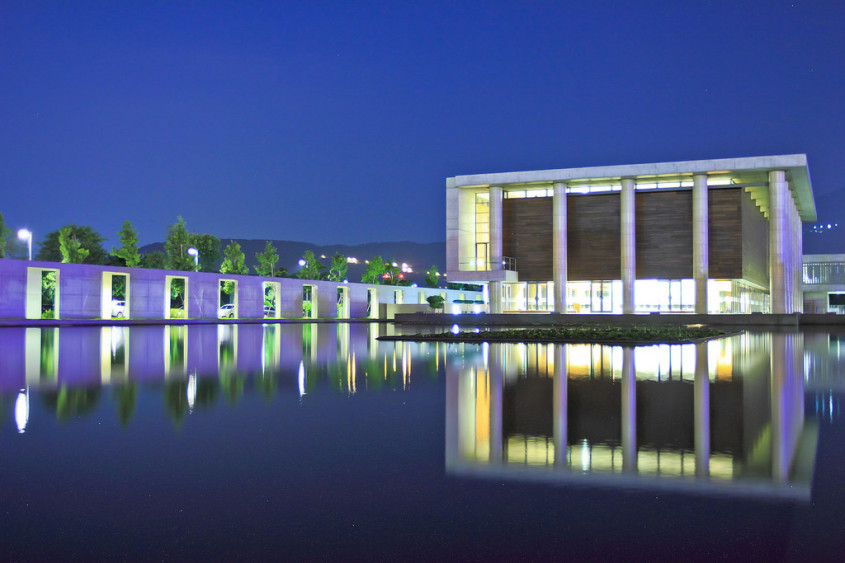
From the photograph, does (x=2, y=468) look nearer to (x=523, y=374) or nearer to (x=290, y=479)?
(x=290, y=479)

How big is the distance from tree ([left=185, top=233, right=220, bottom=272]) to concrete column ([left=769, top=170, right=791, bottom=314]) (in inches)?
2387

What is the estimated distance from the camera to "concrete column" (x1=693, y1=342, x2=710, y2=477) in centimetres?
619

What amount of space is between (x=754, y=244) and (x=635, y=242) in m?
11.6

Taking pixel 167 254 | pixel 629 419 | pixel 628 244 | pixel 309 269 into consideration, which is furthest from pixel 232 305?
pixel 629 419

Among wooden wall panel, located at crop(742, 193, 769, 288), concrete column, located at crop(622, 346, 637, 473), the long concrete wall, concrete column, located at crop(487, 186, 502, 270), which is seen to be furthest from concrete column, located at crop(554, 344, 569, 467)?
→ wooden wall panel, located at crop(742, 193, 769, 288)

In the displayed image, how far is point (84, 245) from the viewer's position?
80.1 metres

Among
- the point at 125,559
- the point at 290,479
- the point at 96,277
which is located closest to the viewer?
the point at 125,559

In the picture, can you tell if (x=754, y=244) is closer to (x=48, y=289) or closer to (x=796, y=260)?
(x=796, y=260)

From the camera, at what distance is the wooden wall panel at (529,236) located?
189 feet

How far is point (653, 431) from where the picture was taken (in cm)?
774

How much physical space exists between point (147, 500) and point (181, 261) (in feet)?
223

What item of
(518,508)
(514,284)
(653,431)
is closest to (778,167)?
(514,284)

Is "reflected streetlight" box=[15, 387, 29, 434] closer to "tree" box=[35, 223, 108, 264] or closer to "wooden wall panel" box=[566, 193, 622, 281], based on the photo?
"wooden wall panel" box=[566, 193, 622, 281]

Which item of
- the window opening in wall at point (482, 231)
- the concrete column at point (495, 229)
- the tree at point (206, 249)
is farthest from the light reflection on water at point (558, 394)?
the tree at point (206, 249)
